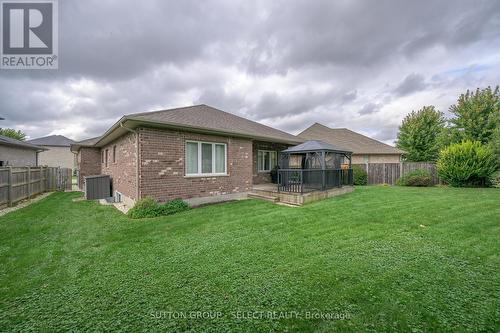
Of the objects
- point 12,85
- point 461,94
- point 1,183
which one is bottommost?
point 1,183

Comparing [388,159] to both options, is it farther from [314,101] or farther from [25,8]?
[25,8]

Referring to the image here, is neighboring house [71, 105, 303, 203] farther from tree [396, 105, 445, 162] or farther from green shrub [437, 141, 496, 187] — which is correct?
tree [396, 105, 445, 162]

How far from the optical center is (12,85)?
13438mm

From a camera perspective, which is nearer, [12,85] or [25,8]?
[25,8]

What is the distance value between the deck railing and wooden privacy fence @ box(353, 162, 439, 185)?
6.18 m

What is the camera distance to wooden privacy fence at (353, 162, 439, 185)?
551 inches

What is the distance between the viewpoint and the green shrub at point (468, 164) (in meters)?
11.2

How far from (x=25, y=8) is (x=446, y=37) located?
16.6 m

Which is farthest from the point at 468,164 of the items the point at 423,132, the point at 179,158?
the point at 423,132

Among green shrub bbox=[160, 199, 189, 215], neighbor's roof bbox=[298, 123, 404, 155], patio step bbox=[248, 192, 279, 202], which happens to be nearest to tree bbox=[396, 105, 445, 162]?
neighbor's roof bbox=[298, 123, 404, 155]

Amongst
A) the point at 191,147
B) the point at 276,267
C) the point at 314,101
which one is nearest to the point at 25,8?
the point at 191,147

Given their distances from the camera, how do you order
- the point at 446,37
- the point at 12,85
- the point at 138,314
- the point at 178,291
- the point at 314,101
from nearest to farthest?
the point at 138,314 → the point at 178,291 → the point at 446,37 → the point at 12,85 → the point at 314,101

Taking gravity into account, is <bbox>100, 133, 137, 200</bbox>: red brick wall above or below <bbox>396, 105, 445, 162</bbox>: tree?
below

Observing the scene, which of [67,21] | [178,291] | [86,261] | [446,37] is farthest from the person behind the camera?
[446,37]
